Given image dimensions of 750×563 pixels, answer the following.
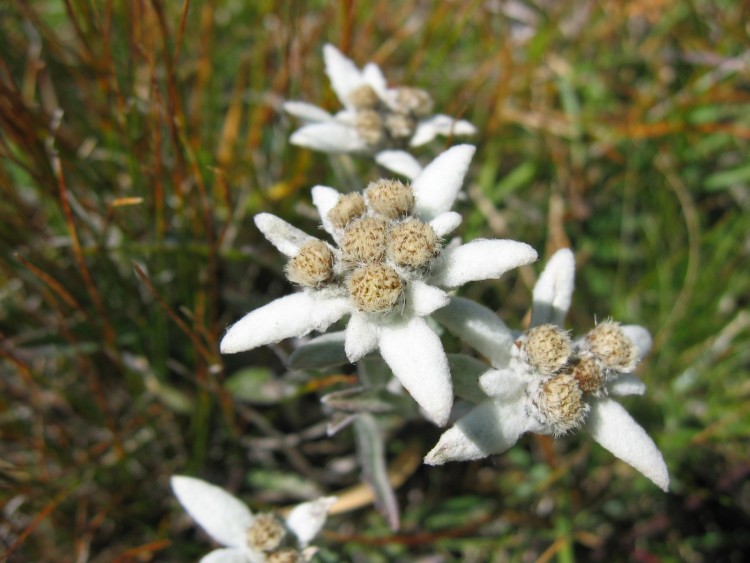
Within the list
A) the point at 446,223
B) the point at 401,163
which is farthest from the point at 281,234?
the point at 401,163

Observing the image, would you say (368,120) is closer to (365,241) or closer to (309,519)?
(365,241)

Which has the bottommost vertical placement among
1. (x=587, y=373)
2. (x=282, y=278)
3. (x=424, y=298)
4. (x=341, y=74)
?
(x=282, y=278)

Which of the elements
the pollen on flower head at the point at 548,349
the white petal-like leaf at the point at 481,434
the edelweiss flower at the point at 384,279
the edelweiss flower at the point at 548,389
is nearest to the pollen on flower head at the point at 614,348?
the edelweiss flower at the point at 548,389

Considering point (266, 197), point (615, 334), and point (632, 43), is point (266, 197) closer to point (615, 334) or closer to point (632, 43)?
point (615, 334)

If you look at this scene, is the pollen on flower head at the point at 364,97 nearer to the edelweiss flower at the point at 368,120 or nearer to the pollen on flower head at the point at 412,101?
the edelweiss flower at the point at 368,120

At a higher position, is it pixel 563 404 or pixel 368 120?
pixel 368 120

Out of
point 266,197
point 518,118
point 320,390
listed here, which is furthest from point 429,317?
point 518,118
